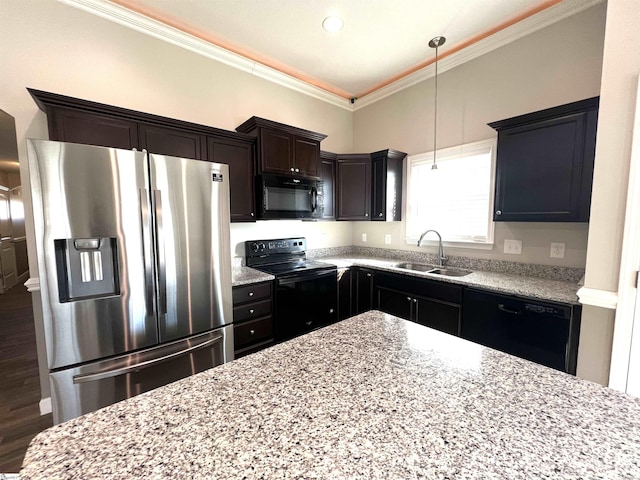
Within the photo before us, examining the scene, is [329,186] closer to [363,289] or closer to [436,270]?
[363,289]

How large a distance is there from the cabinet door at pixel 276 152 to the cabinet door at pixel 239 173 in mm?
129

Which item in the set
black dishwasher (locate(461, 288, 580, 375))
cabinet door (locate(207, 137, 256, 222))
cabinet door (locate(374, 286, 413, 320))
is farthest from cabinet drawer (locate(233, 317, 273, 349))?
black dishwasher (locate(461, 288, 580, 375))

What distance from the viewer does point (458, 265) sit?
2805mm

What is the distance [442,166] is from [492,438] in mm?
2816

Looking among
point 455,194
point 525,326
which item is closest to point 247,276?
point 525,326

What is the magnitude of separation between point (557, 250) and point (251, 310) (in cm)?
261

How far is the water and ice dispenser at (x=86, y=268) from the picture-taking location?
1416 millimetres

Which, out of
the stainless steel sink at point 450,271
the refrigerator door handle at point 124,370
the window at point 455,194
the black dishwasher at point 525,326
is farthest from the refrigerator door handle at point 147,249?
the window at point 455,194

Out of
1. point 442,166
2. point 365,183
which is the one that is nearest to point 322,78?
point 365,183

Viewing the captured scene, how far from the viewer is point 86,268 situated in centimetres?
147

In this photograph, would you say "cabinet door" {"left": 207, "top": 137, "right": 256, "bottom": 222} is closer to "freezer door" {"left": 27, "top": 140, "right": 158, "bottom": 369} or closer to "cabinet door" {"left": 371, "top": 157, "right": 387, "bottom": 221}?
"freezer door" {"left": 27, "top": 140, "right": 158, "bottom": 369}

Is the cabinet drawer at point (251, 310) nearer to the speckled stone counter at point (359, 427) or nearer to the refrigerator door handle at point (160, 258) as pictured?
the refrigerator door handle at point (160, 258)

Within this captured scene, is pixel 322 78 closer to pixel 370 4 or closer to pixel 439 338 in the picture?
pixel 370 4

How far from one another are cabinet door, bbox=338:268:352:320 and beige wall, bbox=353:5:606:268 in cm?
88
